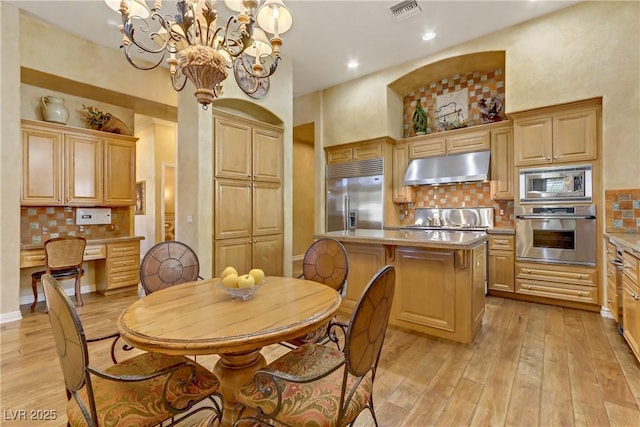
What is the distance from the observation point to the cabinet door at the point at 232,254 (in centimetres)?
370

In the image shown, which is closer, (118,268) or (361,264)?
(361,264)

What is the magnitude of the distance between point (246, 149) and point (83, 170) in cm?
237

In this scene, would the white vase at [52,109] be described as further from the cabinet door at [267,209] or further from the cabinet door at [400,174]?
the cabinet door at [400,174]

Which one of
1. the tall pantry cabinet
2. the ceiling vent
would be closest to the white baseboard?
the tall pantry cabinet

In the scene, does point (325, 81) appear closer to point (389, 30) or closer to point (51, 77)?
point (389, 30)

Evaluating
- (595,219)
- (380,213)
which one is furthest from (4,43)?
(595,219)

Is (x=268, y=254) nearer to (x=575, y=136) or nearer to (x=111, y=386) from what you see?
(x=111, y=386)

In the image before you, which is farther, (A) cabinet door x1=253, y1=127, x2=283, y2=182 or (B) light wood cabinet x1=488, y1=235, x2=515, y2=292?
(A) cabinet door x1=253, y1=127, x2=283, y2=182

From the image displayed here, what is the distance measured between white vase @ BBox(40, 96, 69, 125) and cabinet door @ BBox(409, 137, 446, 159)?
16.7 feet

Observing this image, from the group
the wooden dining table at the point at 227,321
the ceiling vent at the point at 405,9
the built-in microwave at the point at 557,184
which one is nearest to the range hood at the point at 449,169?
the built-in microwave at the point at 557,184

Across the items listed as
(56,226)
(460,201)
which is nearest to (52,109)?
(56,226)

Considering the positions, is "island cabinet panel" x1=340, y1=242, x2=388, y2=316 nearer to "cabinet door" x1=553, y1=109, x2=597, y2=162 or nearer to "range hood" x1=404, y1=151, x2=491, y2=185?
"range hood" x1=404, y1=151, x2=491, y2=185

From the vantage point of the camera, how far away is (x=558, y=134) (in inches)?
142

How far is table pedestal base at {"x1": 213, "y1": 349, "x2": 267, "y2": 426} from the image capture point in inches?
58.6
